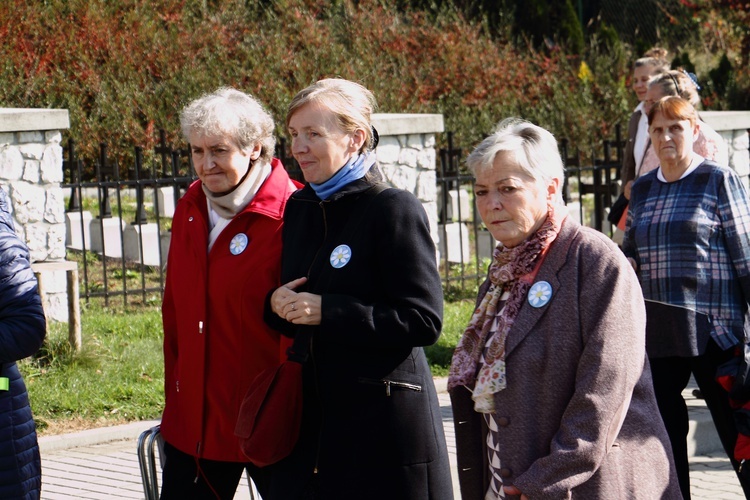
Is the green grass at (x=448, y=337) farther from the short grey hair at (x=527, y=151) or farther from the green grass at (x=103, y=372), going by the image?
the short grey hair at (x=527, y=151)

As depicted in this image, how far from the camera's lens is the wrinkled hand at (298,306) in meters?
3.30

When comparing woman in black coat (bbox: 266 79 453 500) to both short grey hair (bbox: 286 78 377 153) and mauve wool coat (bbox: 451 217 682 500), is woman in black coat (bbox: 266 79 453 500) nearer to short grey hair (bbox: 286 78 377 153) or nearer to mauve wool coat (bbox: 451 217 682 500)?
short grey hair (bbox: 286 78 377 153)

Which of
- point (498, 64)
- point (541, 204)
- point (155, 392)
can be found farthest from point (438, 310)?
point (498, 64)

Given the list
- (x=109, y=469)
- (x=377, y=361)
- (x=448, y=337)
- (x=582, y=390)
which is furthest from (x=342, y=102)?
(x=448, y=337)

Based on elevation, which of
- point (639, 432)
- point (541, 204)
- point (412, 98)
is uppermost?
point (412, 98)

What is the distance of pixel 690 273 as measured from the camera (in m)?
4.77

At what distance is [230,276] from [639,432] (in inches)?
56.5

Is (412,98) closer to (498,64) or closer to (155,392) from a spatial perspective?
(498,64)

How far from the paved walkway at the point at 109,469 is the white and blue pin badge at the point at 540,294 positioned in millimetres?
2732

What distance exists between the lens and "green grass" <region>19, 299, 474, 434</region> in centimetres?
674

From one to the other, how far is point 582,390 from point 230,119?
157cm

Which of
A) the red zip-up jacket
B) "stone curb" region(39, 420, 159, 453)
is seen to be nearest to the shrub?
"stone curb" region(39, 420, 159, 453)

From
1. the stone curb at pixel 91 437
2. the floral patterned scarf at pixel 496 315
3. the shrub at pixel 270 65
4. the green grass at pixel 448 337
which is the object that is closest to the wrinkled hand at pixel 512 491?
the floral patterned scarf at pixel 496 315

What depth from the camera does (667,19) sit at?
2681 centimetres
